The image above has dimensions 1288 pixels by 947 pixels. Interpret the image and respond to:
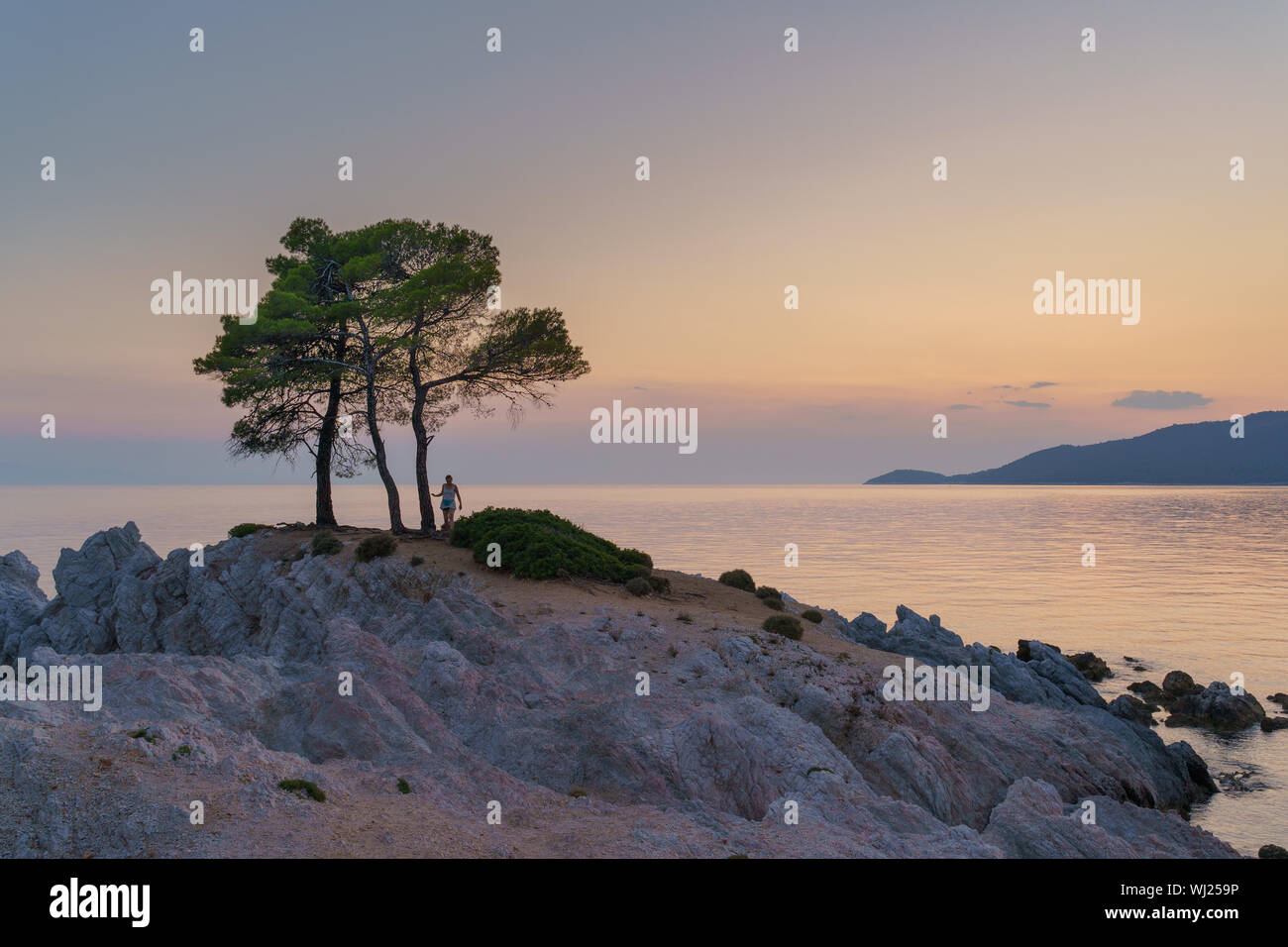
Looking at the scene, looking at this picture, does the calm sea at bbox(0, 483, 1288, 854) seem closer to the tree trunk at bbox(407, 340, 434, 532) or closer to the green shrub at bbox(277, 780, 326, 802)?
the green shrub at bbox(277, 780, 326, 802)

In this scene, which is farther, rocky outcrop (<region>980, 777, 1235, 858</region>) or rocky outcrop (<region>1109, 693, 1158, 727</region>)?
rocky outcrop (<region>1109, 693, 1158, 727</region>)

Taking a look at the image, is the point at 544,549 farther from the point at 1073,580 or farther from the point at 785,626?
the point at 1073,580

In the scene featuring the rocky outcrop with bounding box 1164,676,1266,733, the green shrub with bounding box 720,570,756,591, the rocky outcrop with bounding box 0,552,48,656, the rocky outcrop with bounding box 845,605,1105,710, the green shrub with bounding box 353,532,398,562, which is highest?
the green shrub with bounding box 353,532,398,562

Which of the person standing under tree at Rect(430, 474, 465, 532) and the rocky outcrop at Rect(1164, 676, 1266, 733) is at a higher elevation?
the person standing under tree at Rect(430, 474, 465, 532)

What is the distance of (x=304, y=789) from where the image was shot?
13516 millimetres

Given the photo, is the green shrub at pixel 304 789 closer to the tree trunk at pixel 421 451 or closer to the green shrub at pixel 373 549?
the green shrub at pixel 373 549

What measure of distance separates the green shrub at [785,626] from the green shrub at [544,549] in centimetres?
606

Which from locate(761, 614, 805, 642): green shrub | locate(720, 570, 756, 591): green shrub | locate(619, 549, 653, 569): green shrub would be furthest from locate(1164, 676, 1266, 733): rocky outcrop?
locate(619, 549, 653, 569): green shrub

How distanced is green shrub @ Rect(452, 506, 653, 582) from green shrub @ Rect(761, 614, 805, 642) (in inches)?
239

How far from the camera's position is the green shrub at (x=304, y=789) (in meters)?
13.4

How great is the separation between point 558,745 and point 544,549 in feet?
47.4

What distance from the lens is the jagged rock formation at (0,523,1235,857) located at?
12.6m
